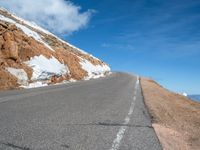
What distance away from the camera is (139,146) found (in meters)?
6.74

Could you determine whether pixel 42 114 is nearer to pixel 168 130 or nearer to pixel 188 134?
pixel 168 130

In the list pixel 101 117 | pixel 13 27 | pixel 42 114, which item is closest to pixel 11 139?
pixel 42 114

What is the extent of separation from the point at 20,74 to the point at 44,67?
5624 millimetres

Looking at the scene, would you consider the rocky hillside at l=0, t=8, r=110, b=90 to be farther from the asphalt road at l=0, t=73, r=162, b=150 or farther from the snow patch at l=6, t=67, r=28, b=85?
the asphalt road at l=0, t=73, r=162, b=150

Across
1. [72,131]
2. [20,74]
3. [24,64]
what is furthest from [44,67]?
[72,131]

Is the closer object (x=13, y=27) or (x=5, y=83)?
(x=5, y=83)

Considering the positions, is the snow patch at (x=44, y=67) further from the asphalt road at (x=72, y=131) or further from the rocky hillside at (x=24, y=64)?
the asphalt road at (x=72, y=131)

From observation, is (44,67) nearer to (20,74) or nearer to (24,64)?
(24,64)

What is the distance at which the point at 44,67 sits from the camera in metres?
32.2

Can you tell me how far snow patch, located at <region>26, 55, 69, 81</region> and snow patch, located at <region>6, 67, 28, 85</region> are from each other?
3.71ft

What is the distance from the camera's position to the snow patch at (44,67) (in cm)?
2980

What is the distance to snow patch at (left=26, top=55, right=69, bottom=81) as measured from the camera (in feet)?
97.8

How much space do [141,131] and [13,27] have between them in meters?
29.1

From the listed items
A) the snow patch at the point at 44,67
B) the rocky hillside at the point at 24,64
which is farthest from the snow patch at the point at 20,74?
the snow patch at the point at 44,67
